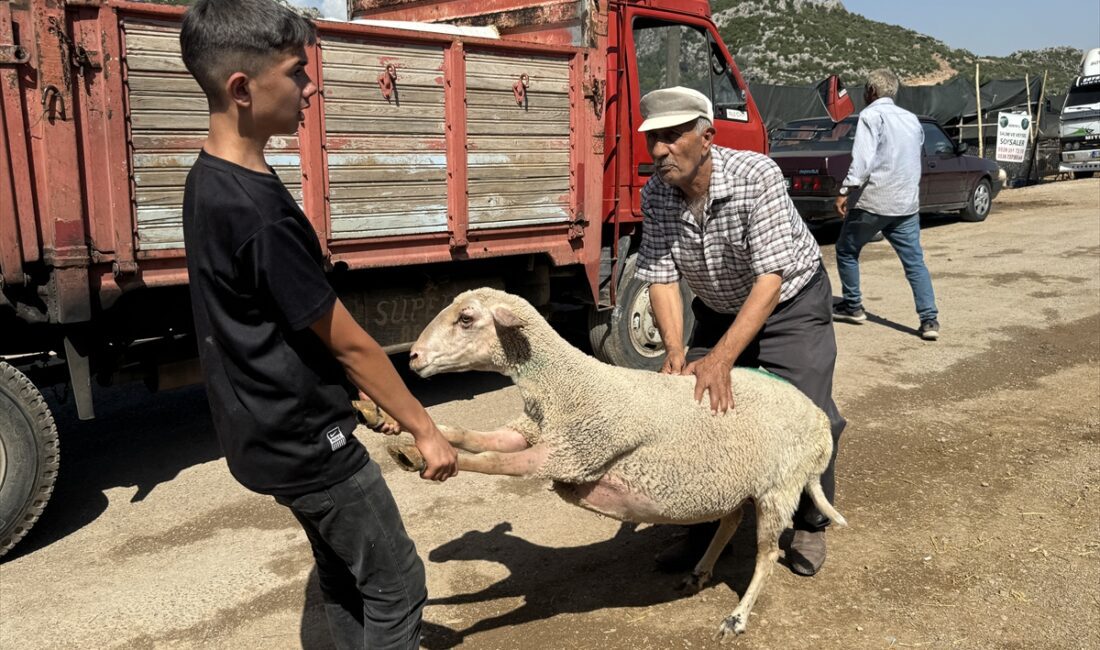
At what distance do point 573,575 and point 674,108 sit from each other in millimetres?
1954

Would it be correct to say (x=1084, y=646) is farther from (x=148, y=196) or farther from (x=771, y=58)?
(x=771, y=58)

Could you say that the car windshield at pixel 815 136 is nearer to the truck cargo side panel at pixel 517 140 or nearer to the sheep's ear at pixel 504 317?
the truck cargo side panel at pixel 517 140

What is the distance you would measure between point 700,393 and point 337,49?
9.01 ft

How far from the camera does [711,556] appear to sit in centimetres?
343

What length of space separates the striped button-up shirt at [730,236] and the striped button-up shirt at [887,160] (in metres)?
4.31

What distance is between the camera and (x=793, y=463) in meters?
3.10

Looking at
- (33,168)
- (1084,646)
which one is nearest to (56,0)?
(33,168)

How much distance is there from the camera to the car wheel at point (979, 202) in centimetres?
1395

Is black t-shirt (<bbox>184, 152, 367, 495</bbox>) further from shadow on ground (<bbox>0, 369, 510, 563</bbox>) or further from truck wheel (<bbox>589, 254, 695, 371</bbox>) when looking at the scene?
truck wheel (<bbox>589, 254, 695, 371</bbox>)

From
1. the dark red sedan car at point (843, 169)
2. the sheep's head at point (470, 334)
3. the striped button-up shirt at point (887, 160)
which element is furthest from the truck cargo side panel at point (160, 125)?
the dark red sedan car at point (843, 169)

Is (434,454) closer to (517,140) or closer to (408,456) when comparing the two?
(408,456)

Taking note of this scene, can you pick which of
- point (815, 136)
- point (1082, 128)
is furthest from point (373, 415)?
point (1082, 128)

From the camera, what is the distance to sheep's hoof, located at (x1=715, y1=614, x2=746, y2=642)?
306 centimetres

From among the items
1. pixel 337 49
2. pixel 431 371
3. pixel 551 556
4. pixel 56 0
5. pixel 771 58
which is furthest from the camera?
pixel 771 58
